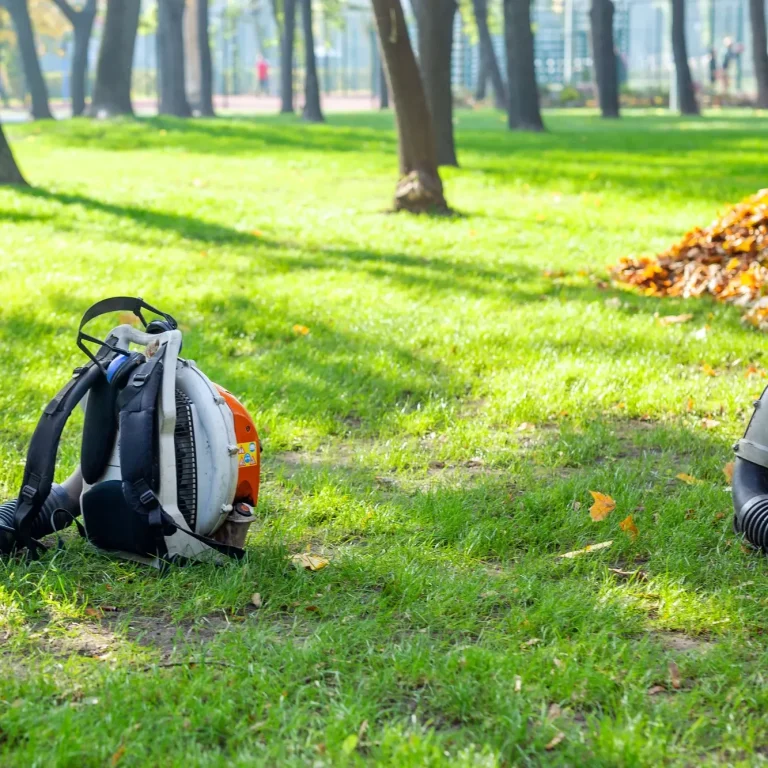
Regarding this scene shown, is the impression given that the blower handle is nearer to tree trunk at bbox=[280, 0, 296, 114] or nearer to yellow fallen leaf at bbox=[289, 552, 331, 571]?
yellow fallen leaf at bbox=[289, 552, 331, 571]

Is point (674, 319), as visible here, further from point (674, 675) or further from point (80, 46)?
point (80, 46)

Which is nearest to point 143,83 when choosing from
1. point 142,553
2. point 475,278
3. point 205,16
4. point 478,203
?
point 205,16

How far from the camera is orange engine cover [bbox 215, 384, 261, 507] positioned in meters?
3.58

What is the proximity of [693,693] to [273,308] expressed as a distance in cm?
522

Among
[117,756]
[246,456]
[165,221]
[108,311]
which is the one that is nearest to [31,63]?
[165,221]

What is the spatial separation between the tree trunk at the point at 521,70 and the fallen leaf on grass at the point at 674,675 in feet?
74.1

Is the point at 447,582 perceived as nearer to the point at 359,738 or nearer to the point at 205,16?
the point at 359,738

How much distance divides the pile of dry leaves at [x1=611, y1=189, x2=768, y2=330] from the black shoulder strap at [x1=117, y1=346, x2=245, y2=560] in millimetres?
5210

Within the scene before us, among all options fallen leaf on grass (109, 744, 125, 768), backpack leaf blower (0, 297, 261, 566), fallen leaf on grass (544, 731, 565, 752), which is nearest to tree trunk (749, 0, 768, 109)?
backpack leaf blower (0, 297, 261, 566)

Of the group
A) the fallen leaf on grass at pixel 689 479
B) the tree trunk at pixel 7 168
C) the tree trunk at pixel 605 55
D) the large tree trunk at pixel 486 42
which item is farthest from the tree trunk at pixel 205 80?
the fallen leaf on grass at pixel 689 479

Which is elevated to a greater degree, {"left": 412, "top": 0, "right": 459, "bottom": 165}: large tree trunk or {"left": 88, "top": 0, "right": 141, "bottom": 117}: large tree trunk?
{"left": 88, "top": 0, "right": 141, "bottom": 117}: large tree trunk

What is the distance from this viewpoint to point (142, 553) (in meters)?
3.56

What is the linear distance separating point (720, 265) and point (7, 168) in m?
8.50

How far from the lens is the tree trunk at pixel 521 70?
79.1 ft
